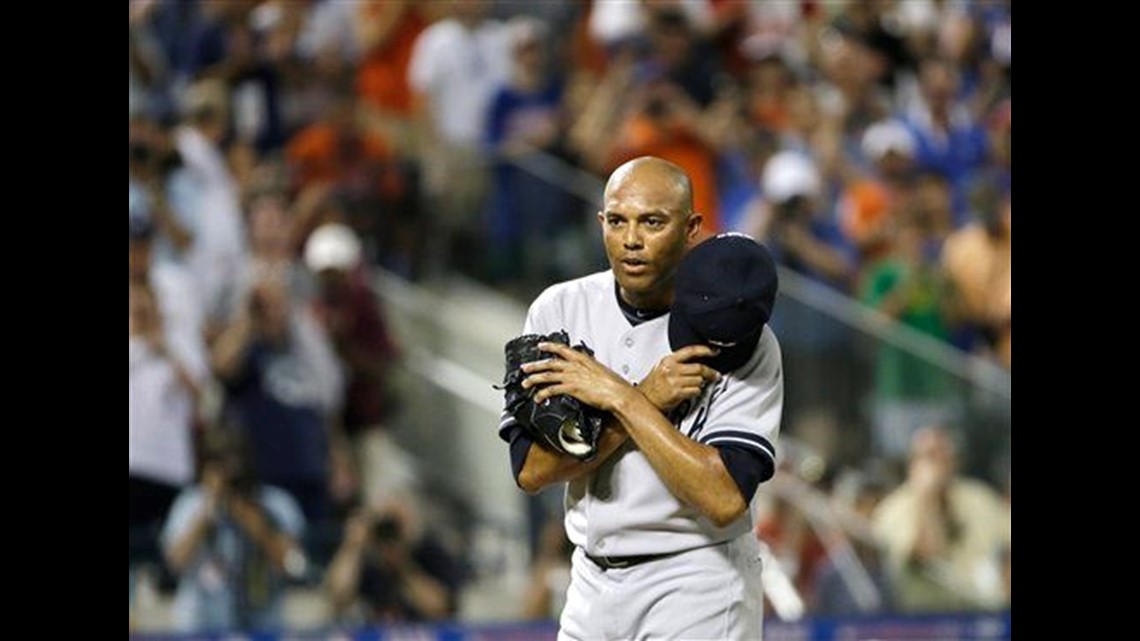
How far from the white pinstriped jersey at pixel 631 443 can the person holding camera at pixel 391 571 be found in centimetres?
447

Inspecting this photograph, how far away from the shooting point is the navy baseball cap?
13.1ft

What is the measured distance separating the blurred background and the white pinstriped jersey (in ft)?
14.0

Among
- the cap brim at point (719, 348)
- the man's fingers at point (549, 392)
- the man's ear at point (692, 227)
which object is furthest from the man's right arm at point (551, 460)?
the man's ear at point (692, 227)

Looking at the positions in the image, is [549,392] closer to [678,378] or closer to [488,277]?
[678,378]

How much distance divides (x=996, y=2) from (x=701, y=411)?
6.33 m

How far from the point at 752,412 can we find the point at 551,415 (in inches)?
17.3

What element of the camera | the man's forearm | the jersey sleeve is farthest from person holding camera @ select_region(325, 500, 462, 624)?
the man's forearm

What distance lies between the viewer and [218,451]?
8.75m

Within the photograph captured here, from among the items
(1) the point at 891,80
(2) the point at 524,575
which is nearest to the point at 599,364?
(2) the point at 524,575

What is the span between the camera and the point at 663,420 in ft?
13.3

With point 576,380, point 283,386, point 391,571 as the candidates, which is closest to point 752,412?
point 576,380

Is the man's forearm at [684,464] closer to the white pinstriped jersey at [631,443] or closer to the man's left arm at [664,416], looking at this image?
the man's left arm at [664,416]

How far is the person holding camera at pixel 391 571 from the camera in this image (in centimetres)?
863
